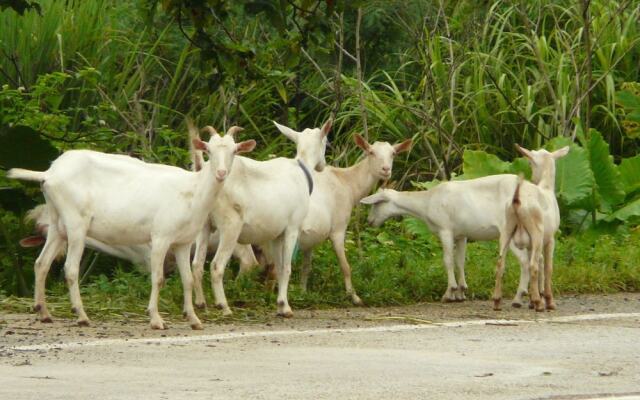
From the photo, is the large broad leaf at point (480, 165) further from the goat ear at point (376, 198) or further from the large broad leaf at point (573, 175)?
the goat ear at point (376, 198)

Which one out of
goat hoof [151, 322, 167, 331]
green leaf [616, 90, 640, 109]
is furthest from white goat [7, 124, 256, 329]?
green leaf [616, 90, 640, 109]

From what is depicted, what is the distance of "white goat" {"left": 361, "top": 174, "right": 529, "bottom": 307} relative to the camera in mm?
13414

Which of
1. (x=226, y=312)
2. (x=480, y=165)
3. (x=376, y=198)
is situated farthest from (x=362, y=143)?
(x=226, y=312)

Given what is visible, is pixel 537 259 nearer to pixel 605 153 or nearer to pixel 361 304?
pixel 361 304

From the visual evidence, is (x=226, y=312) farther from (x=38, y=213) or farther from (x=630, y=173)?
(x=630, y=173)

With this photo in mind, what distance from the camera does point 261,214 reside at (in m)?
12.0

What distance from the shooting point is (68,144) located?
14047 millimetres

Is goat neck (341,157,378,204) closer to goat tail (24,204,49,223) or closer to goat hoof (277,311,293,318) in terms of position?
goat hoof (277,311,293,318)

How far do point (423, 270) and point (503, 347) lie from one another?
4.22m

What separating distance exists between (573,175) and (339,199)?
3.14 metres

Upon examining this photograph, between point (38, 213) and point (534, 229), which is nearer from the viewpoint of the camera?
point (534, 229)

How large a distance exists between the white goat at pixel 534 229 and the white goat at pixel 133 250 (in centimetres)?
231

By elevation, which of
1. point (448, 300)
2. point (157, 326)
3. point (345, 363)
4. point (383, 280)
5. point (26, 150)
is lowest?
point (345, 363)

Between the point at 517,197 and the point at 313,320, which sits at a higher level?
the point at 517,197
